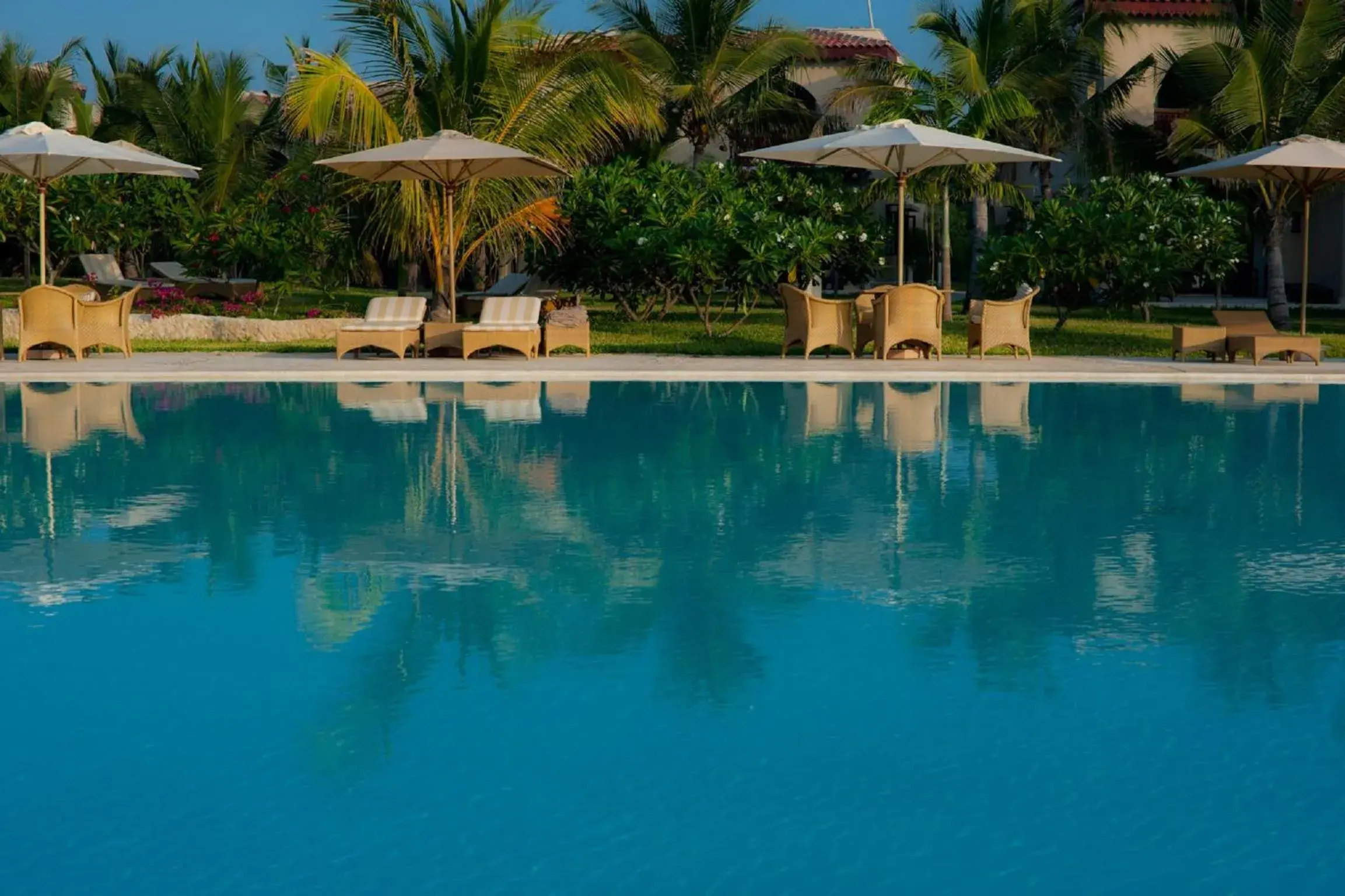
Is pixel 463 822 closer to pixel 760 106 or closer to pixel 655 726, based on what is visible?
pixel 655 726

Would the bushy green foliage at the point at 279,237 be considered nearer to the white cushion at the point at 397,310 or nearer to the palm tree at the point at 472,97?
the palm tree at the point at 472,97

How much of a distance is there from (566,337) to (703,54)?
11131mm

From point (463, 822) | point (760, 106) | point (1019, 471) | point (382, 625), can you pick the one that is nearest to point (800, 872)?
point (463, 822)

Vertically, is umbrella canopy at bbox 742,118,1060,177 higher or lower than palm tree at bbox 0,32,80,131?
lower

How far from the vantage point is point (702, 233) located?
2034 cm

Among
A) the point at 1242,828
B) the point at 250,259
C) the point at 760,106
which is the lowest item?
the point at 1242,828

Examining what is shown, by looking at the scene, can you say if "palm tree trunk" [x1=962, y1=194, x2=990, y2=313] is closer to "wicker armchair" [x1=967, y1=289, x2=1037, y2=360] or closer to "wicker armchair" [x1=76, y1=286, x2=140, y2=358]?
"wicker armchair" [x1=967, y1=289, x2=1037, y2=360]

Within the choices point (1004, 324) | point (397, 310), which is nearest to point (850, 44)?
point (1004, 324)

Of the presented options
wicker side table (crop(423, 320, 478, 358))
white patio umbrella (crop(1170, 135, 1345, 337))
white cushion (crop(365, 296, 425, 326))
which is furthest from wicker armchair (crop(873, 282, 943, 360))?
white cushion (crop(365, 296, 425, 326))

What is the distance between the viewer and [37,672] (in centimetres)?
559

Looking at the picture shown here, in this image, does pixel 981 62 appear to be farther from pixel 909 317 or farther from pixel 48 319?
pixel 48 319

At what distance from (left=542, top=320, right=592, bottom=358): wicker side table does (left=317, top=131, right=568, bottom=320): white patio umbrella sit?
1.29m

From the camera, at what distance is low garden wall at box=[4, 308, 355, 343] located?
2133cm

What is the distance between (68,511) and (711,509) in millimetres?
3537
